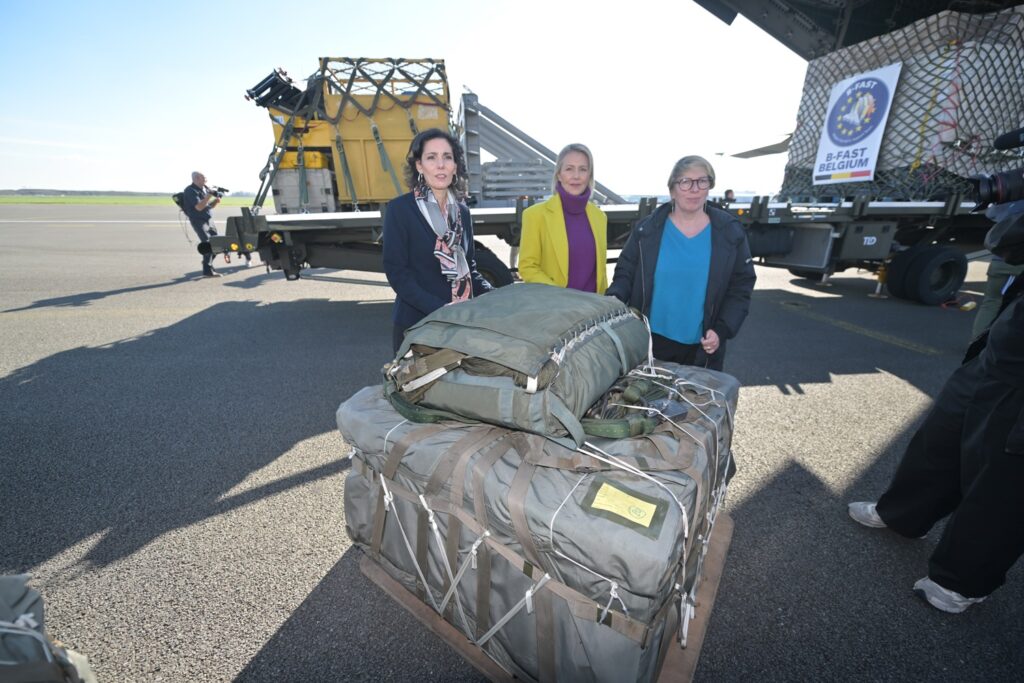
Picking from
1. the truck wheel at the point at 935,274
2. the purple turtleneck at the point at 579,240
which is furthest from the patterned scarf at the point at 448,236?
the truck wheel at the point at 935,274

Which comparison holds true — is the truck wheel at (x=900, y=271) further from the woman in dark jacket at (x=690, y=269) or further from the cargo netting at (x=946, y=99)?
the woman in dark jacket at (x=690, y=269)

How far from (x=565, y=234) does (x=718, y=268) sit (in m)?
0.85

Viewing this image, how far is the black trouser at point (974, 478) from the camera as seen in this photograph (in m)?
1.54

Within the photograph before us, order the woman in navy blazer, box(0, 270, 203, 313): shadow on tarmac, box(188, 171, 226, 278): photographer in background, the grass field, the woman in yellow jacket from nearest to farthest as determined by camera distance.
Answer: the woman in navy blazer → the woman in yellow jacket → box(0, 270, 203, 313): shadow on tarmac → box(188, 171, 226, 278): photographer in background → the grass field

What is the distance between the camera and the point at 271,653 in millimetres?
1604

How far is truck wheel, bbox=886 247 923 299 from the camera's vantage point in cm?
672

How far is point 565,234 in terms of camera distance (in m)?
2.48

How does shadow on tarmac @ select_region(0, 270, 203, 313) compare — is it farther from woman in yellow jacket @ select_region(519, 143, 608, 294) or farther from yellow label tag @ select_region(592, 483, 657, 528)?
yellow label tag @ select_region(592, 483, 657, 528)

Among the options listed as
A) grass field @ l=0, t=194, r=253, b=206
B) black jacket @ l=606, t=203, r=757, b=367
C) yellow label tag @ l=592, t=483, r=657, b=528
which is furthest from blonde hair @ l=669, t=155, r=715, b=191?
grass field @ l=0, t=194, r=253, b=206

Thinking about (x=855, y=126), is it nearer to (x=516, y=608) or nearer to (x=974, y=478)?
(x=974, y=478)

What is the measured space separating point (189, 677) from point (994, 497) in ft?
9.88

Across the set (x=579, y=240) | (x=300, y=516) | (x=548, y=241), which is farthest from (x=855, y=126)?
(x=300, y=516)

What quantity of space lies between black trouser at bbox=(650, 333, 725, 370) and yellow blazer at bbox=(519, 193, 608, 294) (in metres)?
0.62

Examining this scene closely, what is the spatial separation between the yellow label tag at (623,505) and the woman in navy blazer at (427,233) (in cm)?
139
